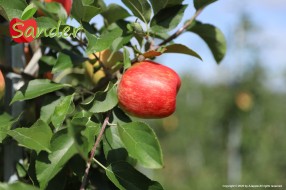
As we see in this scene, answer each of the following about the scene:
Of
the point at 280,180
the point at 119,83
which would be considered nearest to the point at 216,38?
the point at 119,83

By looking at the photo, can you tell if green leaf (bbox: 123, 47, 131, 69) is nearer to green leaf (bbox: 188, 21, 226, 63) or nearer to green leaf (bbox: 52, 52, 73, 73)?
green leaf (bbox: 52, 52, 73, 73)

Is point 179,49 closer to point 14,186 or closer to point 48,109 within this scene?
point 48,109

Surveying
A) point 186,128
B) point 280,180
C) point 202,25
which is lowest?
point 186,128

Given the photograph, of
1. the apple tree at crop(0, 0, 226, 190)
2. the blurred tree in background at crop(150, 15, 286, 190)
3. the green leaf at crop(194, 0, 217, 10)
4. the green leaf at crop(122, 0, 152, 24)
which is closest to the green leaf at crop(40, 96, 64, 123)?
the apple tree at crop(0, 0, 226, 190)

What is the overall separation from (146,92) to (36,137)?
21 centimetres

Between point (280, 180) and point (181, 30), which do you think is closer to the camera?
point (181, 30)

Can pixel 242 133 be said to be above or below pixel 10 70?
below

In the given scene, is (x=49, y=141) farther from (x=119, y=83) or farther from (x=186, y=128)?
(x=186, y=128)

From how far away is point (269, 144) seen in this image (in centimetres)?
693

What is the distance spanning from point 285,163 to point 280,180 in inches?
12.7

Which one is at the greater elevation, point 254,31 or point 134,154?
point 134,154

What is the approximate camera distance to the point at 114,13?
0.91 metres

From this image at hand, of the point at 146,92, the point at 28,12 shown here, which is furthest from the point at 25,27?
the point at 146,92

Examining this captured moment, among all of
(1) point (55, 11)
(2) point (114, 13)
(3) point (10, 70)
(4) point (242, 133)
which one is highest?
(1) point (55, 11)
